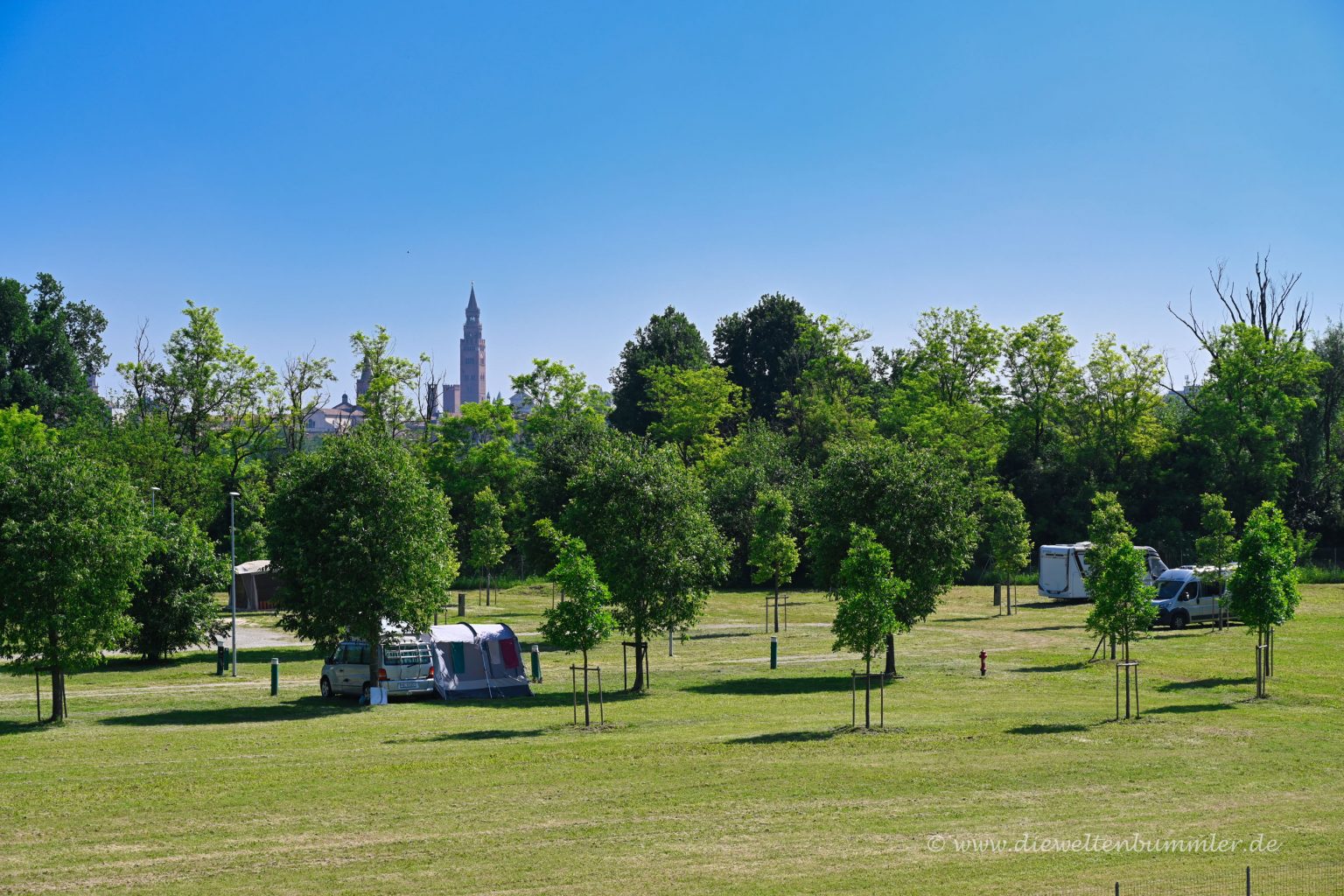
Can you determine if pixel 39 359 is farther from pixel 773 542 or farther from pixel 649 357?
pixel 773 542

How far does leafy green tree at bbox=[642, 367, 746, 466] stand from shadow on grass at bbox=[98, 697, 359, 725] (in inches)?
2516

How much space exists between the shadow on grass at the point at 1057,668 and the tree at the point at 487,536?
3346 cm

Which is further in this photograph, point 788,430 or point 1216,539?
point 788,430

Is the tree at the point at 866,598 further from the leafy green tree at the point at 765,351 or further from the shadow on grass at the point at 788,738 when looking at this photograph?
the leafy green tree at the point at 765,351

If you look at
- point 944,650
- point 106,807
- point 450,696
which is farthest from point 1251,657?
point 106,807

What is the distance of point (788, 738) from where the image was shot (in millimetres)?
25562

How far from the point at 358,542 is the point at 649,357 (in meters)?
82.0

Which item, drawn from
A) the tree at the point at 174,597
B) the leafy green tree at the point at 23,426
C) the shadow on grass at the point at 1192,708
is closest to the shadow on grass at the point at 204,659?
the tree at the point at 174,597

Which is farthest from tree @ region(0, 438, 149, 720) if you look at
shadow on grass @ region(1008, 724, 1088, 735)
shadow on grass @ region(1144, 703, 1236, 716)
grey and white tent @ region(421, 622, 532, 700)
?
shadow on grass @ region(1144, 703, 1236, 716)

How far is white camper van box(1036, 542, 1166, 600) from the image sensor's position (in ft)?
199

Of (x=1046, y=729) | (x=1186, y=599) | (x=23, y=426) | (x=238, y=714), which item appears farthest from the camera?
(x=23, y=426)

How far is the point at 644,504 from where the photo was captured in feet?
112

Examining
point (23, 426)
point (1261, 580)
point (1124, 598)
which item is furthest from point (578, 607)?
point (23, 426)

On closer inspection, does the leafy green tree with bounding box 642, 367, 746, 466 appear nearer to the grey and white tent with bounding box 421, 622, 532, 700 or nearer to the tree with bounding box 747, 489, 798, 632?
the tree with bounding box 747, 489, 798, 632
